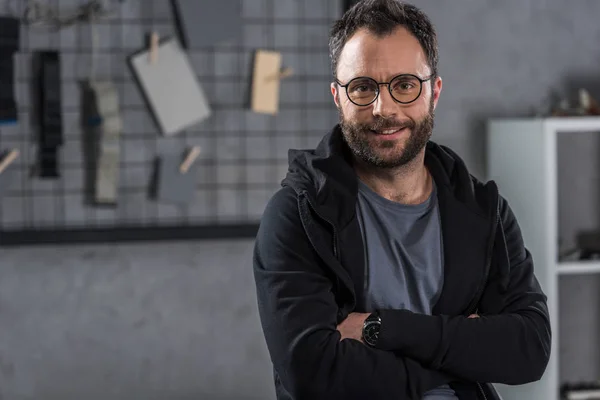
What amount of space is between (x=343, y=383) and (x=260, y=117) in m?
1.57

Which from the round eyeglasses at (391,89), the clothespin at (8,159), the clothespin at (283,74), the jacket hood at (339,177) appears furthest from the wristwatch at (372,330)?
the clothespin at (8,159)

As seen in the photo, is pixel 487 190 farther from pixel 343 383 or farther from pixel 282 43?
pixel 282 43

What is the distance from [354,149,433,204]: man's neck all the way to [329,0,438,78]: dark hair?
0.66ft

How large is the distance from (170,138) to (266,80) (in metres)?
0.38

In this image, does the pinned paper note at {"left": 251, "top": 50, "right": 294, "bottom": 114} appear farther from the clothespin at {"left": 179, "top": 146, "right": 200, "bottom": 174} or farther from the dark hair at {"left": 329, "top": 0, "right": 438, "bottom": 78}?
the dark hair at {"left": 329, "top": 0, "right": 438, "bottom": 78}

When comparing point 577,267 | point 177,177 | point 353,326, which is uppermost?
point 177,177

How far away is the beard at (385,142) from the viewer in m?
1.75

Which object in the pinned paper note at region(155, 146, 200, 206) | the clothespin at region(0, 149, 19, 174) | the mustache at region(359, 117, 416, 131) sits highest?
the mustache at region(359, 117, 416, 131)

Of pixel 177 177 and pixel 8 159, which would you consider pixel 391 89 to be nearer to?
pixel 177 177

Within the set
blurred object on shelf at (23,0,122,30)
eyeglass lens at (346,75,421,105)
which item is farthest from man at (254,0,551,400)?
blurred object on shelf at (23,0,122,30)

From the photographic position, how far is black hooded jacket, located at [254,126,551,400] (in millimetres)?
Result: 1667

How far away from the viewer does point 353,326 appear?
5.61 feet

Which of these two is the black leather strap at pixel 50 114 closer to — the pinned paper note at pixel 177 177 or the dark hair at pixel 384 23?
the pinned paper note at pixel 177 177

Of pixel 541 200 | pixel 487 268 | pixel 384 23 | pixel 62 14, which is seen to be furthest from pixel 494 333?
pixel 62 14
